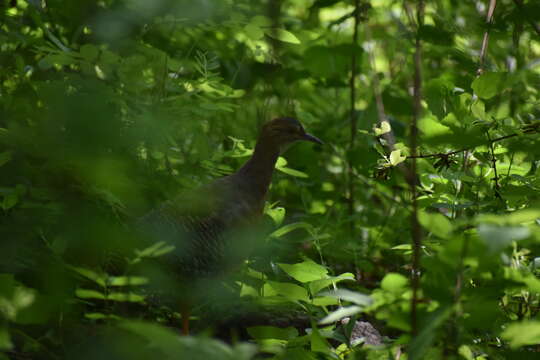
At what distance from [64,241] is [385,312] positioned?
0.85 meters

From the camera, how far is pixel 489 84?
1.92 metres

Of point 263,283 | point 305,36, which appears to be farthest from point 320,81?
point 263,283

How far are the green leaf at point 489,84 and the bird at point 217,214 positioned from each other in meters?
1.17

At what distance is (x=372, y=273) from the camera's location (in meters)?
4.48

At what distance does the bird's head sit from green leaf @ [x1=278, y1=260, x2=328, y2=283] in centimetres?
→ 179

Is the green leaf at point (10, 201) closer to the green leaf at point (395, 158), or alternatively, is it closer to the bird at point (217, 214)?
the bird at point (217, 214)

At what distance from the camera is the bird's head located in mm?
3928

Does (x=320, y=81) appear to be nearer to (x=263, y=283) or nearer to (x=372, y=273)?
(x=372, y=273)

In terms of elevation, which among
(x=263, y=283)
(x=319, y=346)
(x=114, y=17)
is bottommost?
(x=263, y=283)

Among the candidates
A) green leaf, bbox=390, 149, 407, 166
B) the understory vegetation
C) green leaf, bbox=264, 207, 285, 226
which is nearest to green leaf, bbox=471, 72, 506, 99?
the understory vegetation

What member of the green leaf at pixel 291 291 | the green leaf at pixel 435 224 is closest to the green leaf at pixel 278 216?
the green leaf at pixel 291 291

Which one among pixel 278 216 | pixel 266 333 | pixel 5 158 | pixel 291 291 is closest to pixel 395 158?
pixel 291 291

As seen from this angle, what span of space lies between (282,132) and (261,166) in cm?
39

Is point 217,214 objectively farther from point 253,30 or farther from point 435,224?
point 435,224
